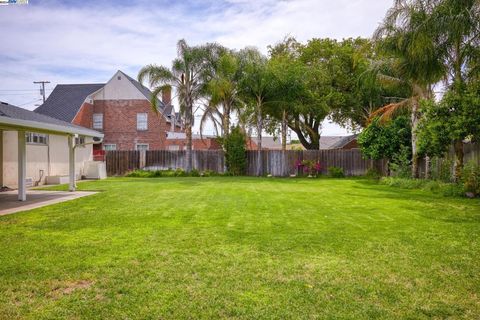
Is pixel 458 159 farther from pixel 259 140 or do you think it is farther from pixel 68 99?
pixel 68 99

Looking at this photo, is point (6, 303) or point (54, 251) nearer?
point (6, 303)

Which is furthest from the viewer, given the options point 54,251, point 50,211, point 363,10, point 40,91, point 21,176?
point 40,91

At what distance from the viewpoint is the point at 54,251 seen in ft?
16.0

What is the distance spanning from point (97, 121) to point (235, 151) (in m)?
14.2

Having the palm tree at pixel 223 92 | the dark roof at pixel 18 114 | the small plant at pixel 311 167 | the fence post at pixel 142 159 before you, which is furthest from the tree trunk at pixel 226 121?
the dark roof at pixel 18 114

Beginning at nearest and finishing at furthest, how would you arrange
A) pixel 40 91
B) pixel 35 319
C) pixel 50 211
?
pixel 35 319
pixel 50 211
pixel 40 91

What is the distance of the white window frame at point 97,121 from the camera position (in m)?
30.2

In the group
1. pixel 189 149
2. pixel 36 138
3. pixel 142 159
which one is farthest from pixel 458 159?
pixel 142 159

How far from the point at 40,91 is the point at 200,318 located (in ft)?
156

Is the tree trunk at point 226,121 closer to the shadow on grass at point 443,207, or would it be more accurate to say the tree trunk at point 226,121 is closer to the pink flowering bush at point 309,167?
the pink flowering bush at point 309,167

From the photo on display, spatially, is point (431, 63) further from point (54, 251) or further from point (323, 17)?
point (54, 251)

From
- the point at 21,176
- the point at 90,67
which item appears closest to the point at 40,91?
the point at 90,67

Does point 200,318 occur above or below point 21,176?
below

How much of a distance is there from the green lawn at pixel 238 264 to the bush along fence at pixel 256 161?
1461 cm
